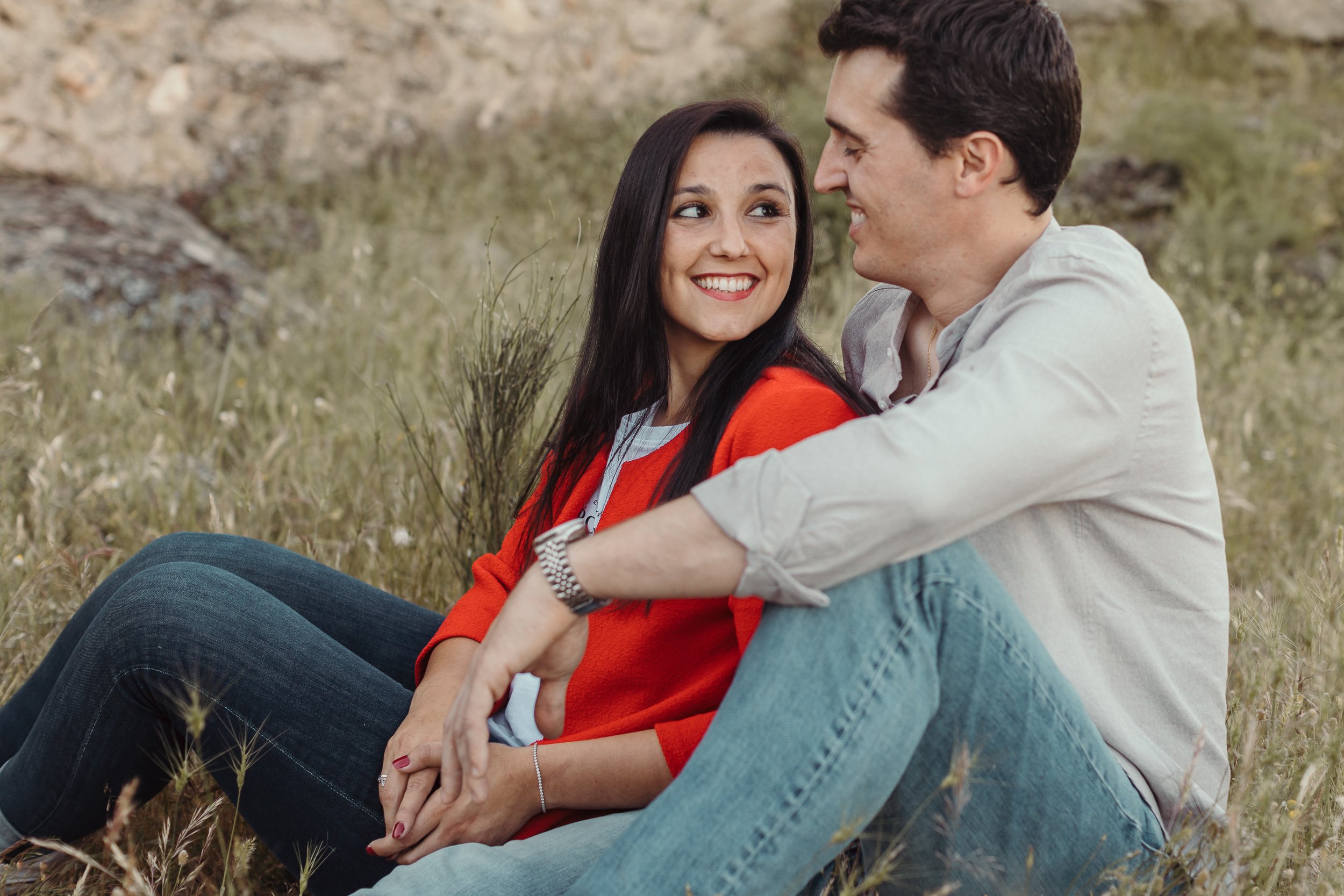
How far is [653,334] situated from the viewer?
225cm

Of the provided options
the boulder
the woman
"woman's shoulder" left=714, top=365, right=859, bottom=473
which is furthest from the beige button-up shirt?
the boulder

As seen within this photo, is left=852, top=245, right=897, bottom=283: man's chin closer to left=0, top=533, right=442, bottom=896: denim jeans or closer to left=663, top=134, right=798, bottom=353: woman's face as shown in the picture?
left=663, top=134, right=798, bottom=353: woman's face

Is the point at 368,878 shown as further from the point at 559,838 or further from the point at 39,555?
the point at 39,555

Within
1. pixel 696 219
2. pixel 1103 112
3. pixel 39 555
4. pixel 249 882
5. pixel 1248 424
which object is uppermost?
pixel 1103 112

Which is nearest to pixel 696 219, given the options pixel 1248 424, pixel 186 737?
pixel 186 737

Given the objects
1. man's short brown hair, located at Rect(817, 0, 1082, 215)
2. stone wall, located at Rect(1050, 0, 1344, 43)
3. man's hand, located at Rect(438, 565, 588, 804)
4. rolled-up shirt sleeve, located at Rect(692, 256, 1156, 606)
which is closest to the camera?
rolled-up shirt sleeve, located at Rect(692, 256, 1156, 606)

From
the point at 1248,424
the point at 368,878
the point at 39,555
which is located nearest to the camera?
the point at 368,878

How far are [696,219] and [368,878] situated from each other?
4.45 feet

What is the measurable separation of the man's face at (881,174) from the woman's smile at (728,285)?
0.21 m

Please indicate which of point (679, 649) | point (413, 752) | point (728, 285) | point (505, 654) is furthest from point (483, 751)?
point (728, 285)

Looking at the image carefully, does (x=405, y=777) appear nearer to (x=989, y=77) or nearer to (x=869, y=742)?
(x=869, y=742)

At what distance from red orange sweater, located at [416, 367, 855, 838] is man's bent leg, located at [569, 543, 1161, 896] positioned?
28 cm

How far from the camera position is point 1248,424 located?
364 cm

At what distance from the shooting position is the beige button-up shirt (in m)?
1.39
